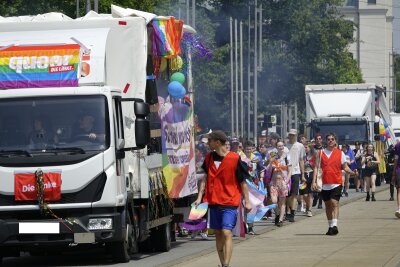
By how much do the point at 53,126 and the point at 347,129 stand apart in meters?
29.4

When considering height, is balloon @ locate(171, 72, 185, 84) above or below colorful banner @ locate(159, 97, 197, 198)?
above

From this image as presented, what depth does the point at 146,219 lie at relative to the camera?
59.5ft

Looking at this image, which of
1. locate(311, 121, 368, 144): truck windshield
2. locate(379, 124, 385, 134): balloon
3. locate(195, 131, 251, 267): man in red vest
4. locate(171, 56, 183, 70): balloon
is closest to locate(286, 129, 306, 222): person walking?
locate(171, 56, 183, 70): balloon

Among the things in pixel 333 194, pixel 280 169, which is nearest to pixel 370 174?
pixel 280 169

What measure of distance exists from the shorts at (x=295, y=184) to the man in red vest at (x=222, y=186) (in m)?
11.6

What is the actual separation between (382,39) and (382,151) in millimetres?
101094

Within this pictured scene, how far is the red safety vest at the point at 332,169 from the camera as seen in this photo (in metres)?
22.5

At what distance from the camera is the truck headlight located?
657 inches

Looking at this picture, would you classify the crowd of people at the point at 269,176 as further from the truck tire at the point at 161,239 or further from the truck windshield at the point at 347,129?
the truck windshield at the point at 347,129

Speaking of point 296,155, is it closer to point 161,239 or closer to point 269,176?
point 269,176

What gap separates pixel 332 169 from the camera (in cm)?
2255

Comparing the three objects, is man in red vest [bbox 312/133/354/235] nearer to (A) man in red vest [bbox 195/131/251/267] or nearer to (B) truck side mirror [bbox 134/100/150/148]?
(B) truck side mirror [bbox 134/100/150/148]

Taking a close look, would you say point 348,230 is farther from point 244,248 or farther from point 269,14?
point 269,14

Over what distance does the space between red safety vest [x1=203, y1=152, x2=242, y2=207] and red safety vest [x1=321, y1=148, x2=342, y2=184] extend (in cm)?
766
